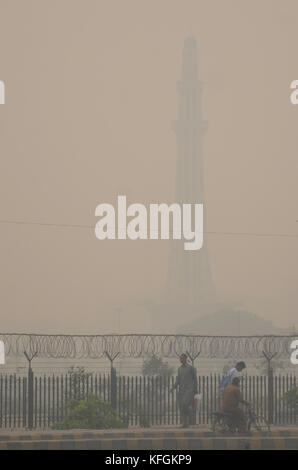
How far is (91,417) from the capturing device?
3312cm

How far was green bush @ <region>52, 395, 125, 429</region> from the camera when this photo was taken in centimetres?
3284

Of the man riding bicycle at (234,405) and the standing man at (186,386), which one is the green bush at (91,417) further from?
the man riding bicycle at (234,405)

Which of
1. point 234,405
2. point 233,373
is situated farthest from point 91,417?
point 234,405

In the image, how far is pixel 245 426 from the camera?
91.7 feet

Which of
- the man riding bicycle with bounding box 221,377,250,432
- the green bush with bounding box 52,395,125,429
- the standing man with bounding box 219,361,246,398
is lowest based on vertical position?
the man riding bicycle with bounding box 221,377,250,432

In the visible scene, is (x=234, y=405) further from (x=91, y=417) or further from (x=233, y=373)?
(x=91, y=417)

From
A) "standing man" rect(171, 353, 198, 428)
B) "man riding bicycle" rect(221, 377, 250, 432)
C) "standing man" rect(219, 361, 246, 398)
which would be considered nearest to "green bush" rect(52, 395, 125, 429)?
"standing man" rect(171, 353, 198, 428)

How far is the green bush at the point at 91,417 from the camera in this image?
32.8m

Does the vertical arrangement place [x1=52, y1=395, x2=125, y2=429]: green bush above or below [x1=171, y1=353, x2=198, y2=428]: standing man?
below

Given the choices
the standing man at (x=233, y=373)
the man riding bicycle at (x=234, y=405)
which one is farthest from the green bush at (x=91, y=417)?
→ the man riding bicycle at (x=234, y=405)

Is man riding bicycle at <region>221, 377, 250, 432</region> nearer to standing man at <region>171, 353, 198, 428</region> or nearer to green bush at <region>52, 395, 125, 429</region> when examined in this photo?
standing man at <region>171, 353, 198, 428</region>

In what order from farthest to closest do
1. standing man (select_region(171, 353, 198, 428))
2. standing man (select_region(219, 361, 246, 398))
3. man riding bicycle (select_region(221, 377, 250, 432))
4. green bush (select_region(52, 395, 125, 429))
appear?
1. green bush (select_region(52, 395, 125, 429))
2. standing man (select_region(171, 353, 198, 428))
3. standing man (select_region(219, 361, 246, 398))
4. man riding bicycle (select_region(221, 377, 250, 432))
